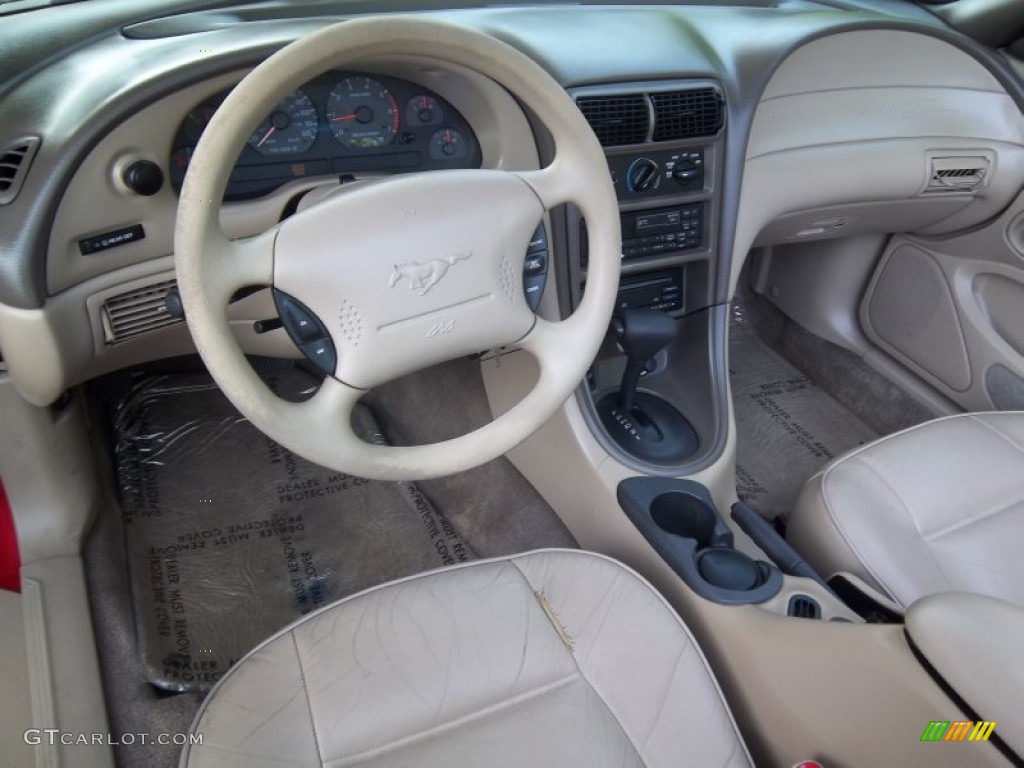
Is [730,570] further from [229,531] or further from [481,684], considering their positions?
[229,531]

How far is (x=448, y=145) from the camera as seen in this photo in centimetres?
133

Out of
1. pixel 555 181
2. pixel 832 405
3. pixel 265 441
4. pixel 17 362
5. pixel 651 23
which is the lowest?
pixel 832 405

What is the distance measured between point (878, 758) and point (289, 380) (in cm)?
153

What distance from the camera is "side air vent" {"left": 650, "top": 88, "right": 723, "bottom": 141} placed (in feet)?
4.55

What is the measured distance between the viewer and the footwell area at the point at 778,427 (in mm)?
2012

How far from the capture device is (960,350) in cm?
197

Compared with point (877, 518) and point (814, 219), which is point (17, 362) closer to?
point (877, 518)

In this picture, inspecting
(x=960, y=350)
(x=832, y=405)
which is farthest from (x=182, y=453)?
(x=960, y=350)

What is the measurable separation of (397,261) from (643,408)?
2.72ft

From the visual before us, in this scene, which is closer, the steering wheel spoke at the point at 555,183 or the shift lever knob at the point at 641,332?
the steering wheel spoke at the point at 555,183

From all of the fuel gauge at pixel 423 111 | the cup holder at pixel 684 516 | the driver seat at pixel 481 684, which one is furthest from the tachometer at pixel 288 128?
the cup holder at pixel 684 516

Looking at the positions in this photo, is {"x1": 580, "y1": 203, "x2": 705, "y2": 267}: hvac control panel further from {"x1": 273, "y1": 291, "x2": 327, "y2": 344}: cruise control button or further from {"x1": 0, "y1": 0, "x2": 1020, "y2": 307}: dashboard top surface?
{"x1": 273, "y1": 291, "x2": 327, "y2": 344}: cruise control button

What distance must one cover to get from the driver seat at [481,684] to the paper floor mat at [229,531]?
0.48m

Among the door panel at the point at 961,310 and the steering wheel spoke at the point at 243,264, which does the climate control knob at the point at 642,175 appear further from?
the door panel at the point at 961,310
